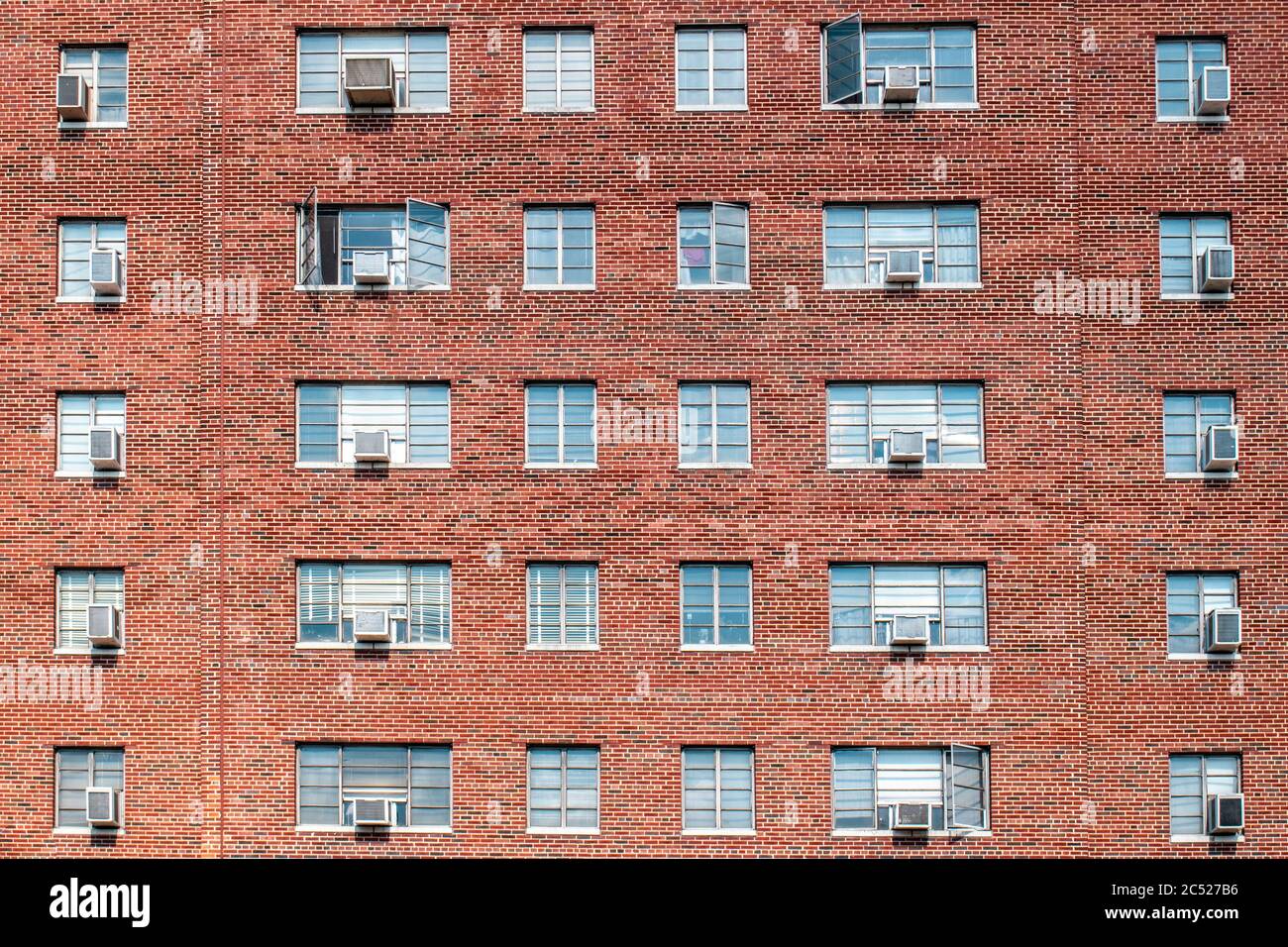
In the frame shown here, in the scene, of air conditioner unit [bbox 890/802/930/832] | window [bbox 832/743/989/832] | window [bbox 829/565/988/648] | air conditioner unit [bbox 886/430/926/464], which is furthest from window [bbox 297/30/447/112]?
air conditioner unit [bbox 890/802/930/832]

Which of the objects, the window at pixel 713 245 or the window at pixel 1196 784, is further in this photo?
the window at pixel 713 245

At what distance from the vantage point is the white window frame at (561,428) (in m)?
29.3

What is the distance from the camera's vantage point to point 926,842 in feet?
92.9

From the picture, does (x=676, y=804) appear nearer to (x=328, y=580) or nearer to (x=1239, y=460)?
(x=328, y=580)

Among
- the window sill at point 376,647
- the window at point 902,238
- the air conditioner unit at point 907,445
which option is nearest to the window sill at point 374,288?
the window sill at point 376,647

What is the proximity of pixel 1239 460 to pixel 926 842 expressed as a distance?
9.69 m

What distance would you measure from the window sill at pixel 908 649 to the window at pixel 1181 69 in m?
11.5

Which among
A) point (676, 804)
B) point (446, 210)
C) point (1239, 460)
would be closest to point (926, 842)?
point (676, 804)

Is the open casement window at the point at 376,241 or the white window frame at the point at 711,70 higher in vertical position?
the white window frame at the point at 711,70

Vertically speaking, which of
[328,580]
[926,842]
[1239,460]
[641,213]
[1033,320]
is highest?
[641,213]

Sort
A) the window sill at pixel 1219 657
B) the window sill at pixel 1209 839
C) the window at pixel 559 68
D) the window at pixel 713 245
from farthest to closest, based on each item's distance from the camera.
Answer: the window at pixel 559 68, the window at pixel 713 245, the window sill at pixel 1219 657, the window sill at pixel 1209 839

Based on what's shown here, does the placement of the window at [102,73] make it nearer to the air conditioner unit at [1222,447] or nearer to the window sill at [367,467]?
the window sill at [367,467]

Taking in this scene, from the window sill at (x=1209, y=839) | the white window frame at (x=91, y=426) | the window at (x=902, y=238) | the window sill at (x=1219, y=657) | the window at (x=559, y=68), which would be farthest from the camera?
the window at (x=559, y=68)

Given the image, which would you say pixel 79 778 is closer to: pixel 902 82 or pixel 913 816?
pixel 913 816
